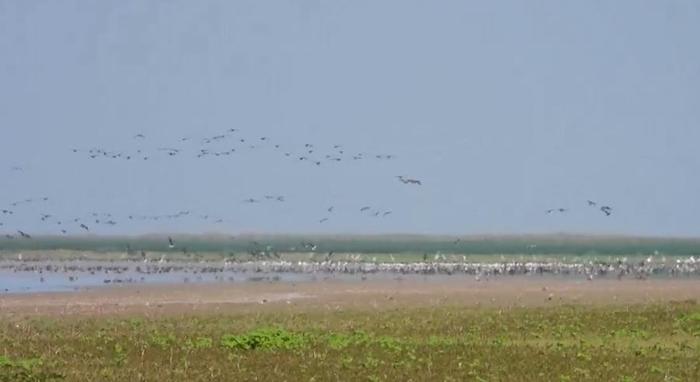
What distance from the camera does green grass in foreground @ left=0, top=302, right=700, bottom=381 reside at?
79.0 feet

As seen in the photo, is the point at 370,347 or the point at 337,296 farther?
the point at 337,296

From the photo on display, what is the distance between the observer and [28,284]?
2501 inches

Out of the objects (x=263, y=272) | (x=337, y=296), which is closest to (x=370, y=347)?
(x=337, y=296)

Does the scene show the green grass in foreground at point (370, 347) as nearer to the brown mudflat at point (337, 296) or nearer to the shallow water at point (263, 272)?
the brown mudflat at point (337, 296)

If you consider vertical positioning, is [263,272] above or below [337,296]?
above

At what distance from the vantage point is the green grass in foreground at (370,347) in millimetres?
24078

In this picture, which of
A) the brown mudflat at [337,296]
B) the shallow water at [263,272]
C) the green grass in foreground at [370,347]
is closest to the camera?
the green grass in foreground at [370,347]

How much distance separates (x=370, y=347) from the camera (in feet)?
92.7

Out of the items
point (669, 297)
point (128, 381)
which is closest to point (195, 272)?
point (669, 297)

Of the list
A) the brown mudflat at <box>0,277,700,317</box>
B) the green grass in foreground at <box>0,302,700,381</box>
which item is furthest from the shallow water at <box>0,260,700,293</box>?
the green grass in foreground at <box>0,302,700,381</box>

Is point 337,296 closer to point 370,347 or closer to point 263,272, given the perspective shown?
point 370,347

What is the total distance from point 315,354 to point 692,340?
956 centimetres

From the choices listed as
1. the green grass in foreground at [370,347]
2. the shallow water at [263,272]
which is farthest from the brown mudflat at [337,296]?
the green grass in foreground at [370,347]

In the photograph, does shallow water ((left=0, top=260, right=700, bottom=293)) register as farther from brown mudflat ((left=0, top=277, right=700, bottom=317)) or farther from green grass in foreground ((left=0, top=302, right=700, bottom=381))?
green grass in foreground ((left=0, top=302, right=700, bottom=381))
